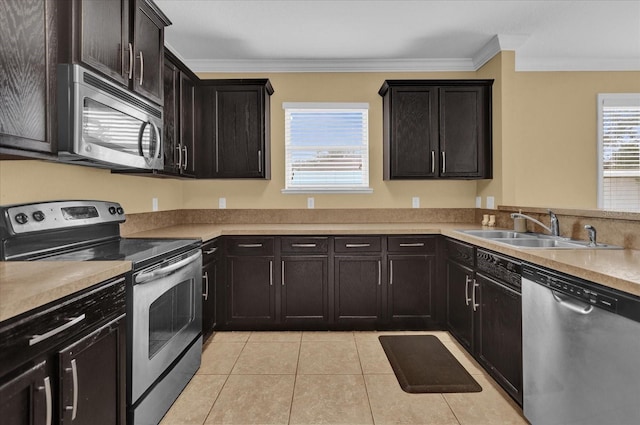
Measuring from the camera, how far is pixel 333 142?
3908mm

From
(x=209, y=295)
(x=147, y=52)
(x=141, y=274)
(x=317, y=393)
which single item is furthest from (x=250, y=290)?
(x=147, y=52)

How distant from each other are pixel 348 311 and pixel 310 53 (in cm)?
253

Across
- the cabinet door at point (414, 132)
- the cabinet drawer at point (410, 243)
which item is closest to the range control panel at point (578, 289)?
the cabinet drawer at point (410, 243)

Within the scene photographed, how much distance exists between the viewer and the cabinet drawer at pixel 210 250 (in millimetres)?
2863

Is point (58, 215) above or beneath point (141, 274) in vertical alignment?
above

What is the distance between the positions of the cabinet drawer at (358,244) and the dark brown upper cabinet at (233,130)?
1.00 metres

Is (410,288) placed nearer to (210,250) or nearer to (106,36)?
(210,250)

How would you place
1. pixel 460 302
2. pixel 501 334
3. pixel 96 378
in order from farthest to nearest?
pixel 460 302 < pixel 501 334 < pixel 96 378

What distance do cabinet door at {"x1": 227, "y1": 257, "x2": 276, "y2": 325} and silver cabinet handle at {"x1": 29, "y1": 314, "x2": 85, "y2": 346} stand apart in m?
1.97

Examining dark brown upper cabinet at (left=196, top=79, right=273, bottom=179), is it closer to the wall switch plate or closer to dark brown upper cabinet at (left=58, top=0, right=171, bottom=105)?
dark brown upper cabinet at (left=58, top=0, right=171, bottom=105)

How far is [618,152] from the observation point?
3.90m

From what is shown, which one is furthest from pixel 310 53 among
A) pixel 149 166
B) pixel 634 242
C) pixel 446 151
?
pixel 634 242

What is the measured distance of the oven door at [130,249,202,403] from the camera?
172 centimetres

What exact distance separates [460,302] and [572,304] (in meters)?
1.38
